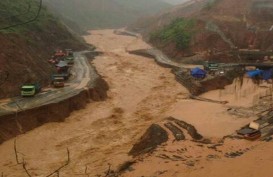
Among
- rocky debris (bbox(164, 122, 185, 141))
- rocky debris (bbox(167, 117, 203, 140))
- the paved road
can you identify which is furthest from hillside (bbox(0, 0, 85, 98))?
rocky debris (bbox(167, 117, 203, 140))

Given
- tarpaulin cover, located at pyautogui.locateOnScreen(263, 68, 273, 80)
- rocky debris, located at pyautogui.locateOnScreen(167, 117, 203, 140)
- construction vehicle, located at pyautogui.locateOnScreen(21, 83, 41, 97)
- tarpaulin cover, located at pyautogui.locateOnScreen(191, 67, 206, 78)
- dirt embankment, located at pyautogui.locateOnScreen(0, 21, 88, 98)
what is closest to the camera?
rocky debris, located at pyautogui.locateOnScreen(167, 117, 203, 140)

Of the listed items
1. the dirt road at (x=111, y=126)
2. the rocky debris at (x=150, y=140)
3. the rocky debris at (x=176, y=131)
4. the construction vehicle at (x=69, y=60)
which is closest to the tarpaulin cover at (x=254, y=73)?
the dirt road at (x=111, y=126)

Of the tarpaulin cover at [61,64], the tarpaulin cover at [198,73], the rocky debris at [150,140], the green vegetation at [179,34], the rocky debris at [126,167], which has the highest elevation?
the green vegetation at [179,34]

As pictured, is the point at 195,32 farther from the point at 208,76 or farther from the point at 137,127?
the point at 137,127

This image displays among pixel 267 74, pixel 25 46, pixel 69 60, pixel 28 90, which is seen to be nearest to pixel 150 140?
pixel 28 90

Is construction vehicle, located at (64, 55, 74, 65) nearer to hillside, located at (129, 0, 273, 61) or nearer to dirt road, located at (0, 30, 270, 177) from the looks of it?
dirt road, located at (0, 30, 270, 177)

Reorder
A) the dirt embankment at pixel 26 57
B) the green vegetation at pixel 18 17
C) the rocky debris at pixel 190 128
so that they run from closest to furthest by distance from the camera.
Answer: the rocky debris at pixel 190 128 < the dirt embankment at pixel 26 57 < the green vegetation at pixel 18 17

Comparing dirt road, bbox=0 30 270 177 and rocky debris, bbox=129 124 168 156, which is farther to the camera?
rocky debris, bbox=129 124 168 156

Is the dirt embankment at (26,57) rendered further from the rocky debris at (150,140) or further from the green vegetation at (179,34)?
the green vegetation at (179,34)
